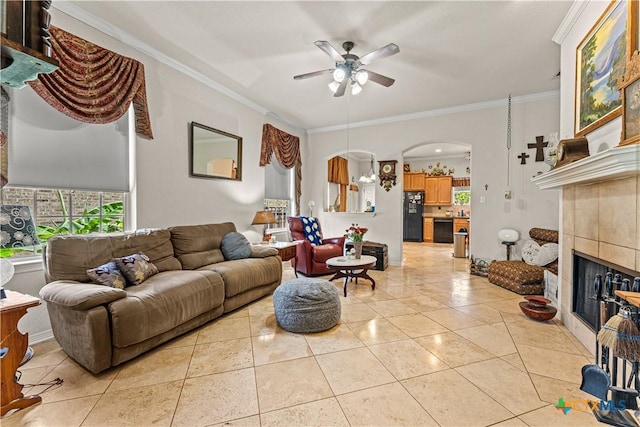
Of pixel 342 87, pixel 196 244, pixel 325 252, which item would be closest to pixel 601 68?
pixel 342 87

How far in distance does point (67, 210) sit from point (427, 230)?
8783mm

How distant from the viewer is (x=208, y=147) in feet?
13.1

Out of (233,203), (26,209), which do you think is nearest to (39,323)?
(26,209)

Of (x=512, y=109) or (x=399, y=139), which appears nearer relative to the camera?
(x=512, y=109)

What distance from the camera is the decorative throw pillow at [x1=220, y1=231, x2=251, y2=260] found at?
11.7 ft

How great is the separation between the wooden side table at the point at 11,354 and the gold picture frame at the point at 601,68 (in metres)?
4.01

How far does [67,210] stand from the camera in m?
2.67

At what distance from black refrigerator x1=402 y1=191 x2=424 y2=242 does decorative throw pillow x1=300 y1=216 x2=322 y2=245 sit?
503 cm

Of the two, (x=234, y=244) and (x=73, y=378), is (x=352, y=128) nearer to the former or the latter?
(x=234, y=244)

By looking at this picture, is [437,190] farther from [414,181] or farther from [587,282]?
[587,282]

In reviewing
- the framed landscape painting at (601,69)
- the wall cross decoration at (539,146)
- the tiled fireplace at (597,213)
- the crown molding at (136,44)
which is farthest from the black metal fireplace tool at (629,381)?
the crown molding at (136,44)

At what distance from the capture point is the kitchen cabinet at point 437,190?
8.84 metres

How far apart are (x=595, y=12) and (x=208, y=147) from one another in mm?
4244

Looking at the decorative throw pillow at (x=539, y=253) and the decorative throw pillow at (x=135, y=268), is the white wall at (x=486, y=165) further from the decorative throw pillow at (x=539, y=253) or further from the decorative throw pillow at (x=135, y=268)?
the decorative throw pillow at (x=135, y=268)
